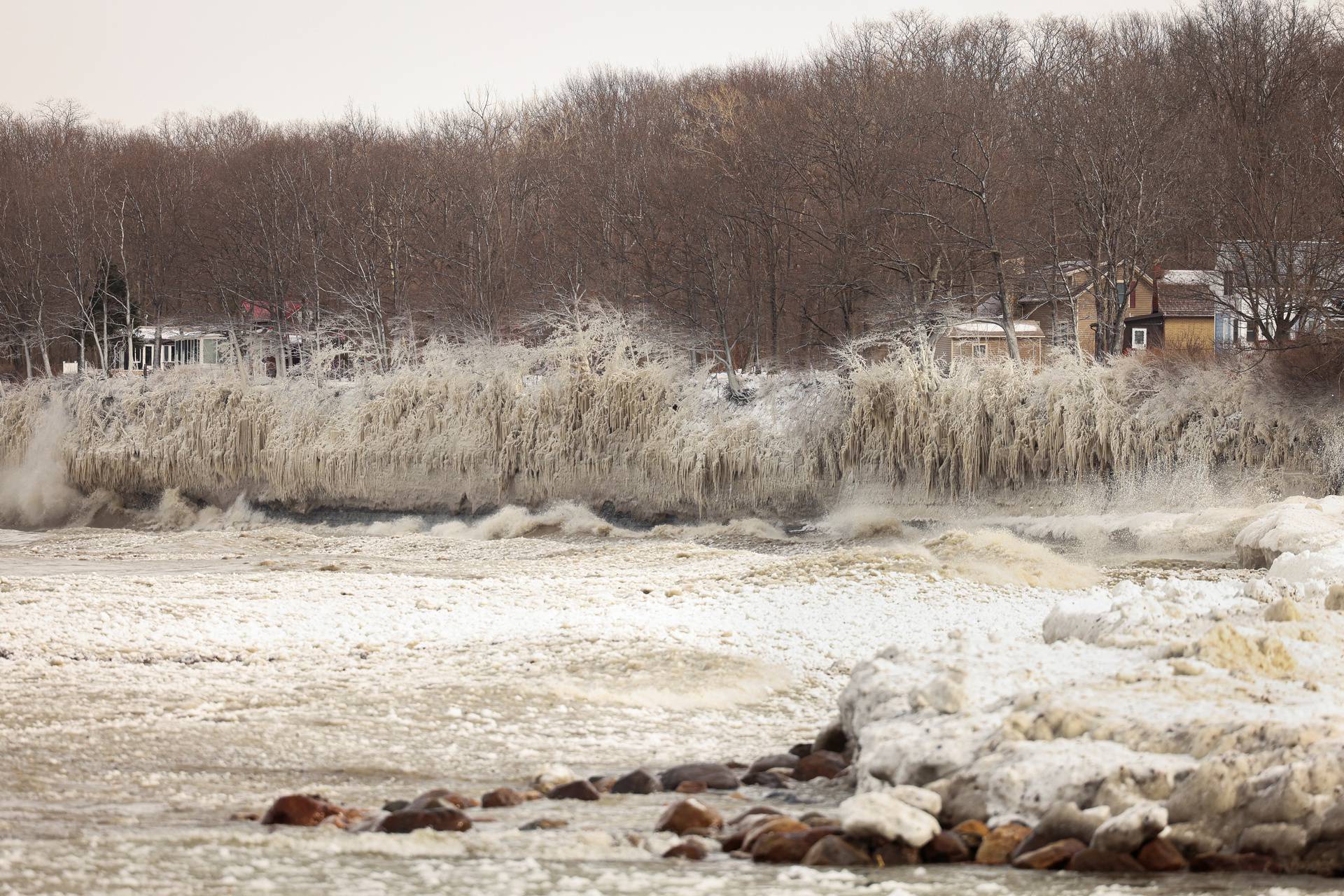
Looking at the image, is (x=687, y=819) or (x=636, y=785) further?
(x=636, y=785)

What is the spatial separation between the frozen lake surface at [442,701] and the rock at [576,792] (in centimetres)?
10

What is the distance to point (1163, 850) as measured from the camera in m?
5.24

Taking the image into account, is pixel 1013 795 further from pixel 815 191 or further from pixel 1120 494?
pixel 815 191

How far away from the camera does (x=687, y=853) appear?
567 centimetres

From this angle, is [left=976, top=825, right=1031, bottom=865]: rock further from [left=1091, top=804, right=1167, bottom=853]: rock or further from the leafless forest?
the leafless forest

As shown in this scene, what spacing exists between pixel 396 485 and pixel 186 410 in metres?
5.98

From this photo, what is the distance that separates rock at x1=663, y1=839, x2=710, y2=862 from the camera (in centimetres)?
566

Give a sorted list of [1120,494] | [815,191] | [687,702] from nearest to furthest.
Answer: [687,702] → [1120,494] → [815,191]

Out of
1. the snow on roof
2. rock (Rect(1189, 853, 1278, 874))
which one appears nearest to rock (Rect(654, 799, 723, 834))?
rock (Rect(1189, 853, 1278, 874))

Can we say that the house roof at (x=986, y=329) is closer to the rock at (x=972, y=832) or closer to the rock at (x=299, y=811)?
the rock at (x=972, y=832)

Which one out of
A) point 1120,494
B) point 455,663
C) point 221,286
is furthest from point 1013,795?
point 221,286

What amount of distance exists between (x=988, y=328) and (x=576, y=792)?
1255 inches

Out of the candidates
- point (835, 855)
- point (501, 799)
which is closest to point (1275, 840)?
point (835, 855)

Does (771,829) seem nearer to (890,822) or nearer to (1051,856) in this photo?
(890,822)
